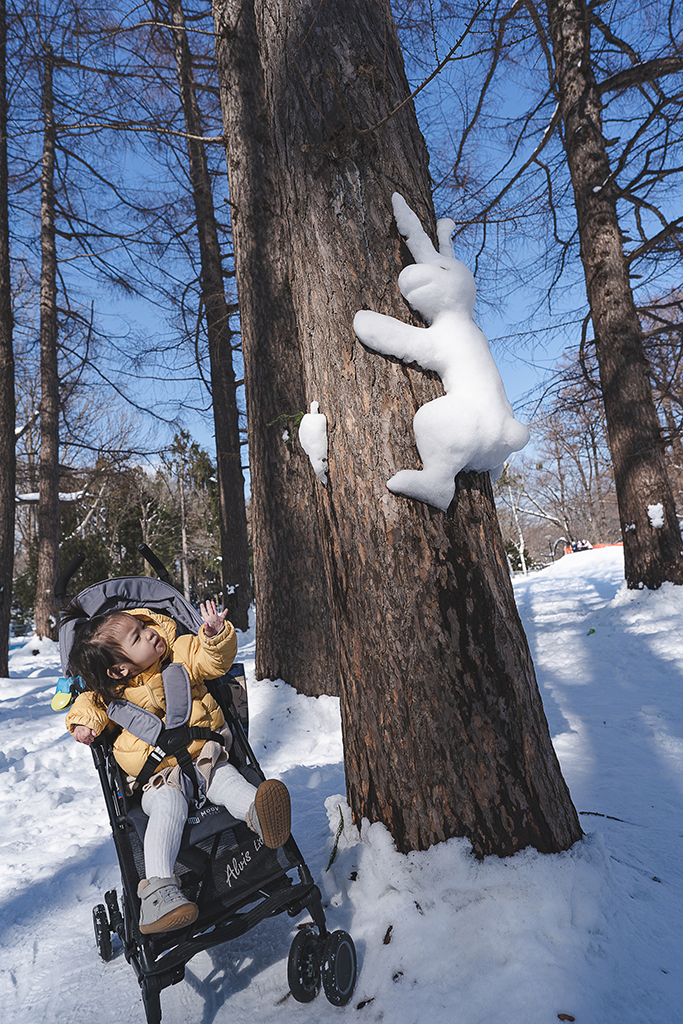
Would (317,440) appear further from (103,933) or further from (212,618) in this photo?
(103,933)

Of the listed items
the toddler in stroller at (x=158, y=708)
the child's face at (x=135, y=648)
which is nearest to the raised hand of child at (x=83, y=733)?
the toddler in stroller at (x=158, y=708)

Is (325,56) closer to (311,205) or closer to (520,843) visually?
(311,205)

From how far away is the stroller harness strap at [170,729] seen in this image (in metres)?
2.20

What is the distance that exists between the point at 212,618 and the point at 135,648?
1.30 ft

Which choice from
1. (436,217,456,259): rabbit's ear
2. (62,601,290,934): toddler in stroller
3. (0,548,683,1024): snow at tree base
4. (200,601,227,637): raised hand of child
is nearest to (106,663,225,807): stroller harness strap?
(62,601,290,934): toddler in stroller

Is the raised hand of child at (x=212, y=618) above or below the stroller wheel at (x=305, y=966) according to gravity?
above

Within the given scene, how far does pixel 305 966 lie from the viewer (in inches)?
68.4

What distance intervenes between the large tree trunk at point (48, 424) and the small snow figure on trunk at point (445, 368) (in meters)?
12.1

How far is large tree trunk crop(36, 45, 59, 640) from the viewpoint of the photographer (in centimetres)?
1211

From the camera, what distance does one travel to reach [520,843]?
188 cm

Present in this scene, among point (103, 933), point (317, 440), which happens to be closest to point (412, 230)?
point (317, 440)

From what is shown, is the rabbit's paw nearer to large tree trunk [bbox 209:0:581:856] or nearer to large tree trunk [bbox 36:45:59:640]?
large tree trunk [bbox 209:0:581:856]

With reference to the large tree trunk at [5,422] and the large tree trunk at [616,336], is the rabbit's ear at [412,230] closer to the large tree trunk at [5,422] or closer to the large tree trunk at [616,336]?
the large tree trunk at [616,336]

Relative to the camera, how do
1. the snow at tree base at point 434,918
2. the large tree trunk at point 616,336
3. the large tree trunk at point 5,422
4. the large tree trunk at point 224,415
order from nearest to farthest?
the snow at tree base at point 434,918 → the large tree trunk at point 616,336 → the large tree trunk at point 5,422 → the large tree trunk at point 224,415
